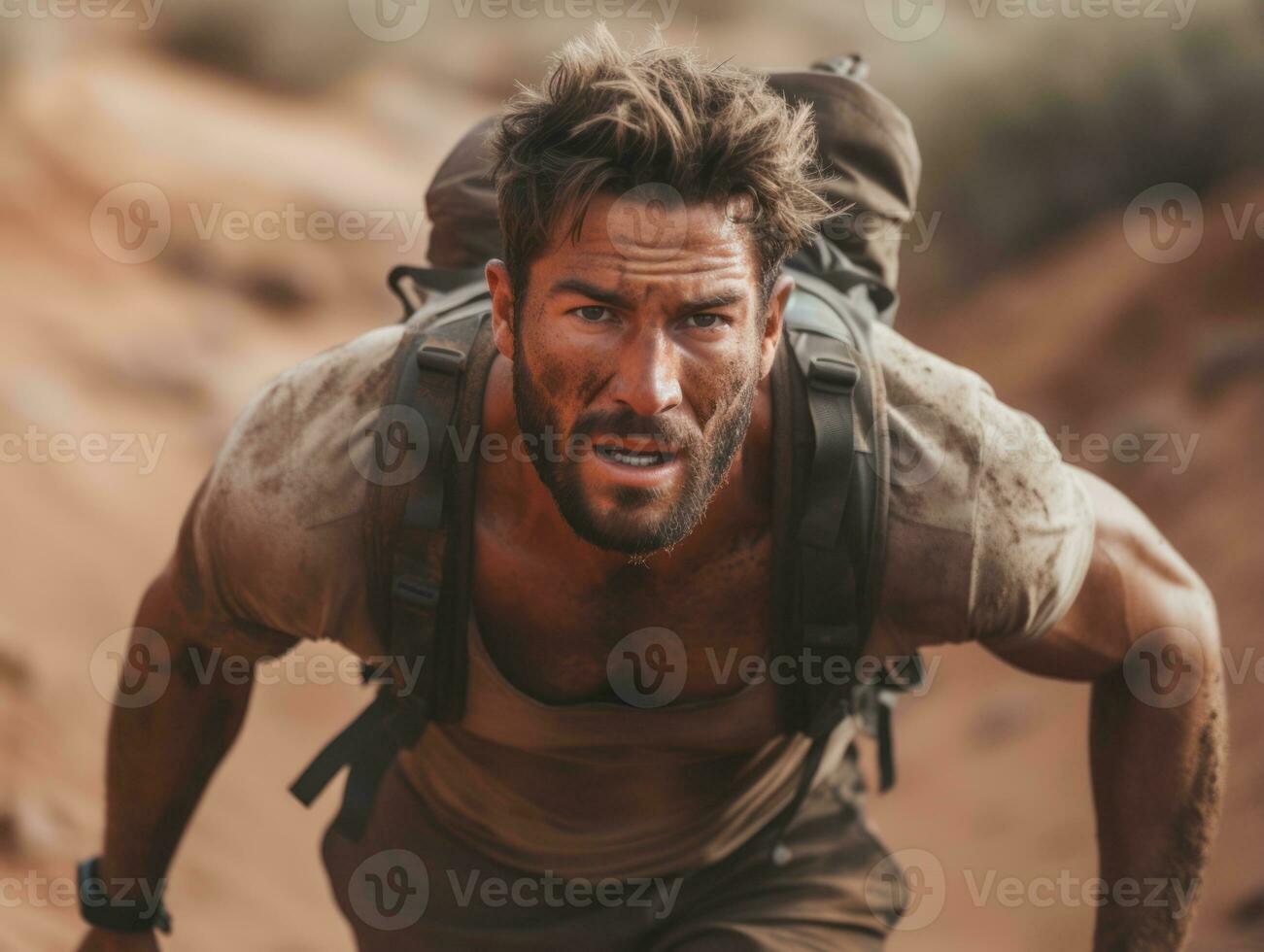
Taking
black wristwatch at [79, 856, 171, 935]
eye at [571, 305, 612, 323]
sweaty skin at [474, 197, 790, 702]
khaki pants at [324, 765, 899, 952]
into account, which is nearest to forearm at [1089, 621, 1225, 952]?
khaki pants at [324, 765, 899, 952]

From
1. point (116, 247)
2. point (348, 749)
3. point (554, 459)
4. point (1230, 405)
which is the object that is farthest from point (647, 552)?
point (116, 247)

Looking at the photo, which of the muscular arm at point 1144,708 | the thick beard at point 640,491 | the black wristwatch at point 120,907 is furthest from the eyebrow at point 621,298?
the black wristwatch at point 120,907

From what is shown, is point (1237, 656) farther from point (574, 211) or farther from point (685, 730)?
point (574, 211)

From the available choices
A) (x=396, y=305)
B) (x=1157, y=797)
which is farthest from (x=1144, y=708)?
(x=396, y=305)

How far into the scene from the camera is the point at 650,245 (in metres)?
1.98

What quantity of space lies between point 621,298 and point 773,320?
27 centimetres

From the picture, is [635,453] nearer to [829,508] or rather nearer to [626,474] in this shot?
[626,474]

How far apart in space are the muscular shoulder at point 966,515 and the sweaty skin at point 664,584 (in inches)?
2.9

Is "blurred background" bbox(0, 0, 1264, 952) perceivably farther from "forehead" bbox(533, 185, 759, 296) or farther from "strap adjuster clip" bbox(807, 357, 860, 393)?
"forehead" bbox(533, 185, 759, 296)

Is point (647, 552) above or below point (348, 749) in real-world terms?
above

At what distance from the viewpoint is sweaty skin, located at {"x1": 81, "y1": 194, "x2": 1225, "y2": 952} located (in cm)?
202

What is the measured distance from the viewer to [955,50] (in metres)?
8.41

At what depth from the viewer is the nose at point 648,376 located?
1.98 meters

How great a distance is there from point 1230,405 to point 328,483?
4613mm
